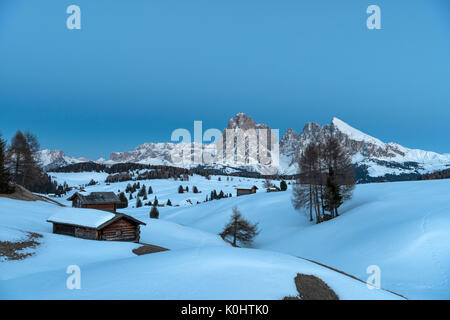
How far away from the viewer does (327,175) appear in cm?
3412

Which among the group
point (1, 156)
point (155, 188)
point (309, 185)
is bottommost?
point (155, 188)

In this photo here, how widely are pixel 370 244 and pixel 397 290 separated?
7.34 metres

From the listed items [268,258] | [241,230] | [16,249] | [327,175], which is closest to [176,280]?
[268,258]

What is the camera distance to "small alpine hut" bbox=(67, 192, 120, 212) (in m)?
41.5

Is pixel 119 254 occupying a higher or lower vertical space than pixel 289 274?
lower

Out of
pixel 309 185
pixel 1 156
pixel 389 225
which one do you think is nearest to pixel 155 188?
pixel 1 156

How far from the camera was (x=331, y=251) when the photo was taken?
25.0 meters

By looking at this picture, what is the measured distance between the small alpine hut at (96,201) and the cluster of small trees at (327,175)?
30748 mm

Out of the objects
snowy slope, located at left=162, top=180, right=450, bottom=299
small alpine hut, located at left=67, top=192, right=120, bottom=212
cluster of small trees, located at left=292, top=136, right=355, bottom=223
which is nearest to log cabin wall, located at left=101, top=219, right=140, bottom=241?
small alpine hut, located at left=67, top=192, right=120, bottom=212

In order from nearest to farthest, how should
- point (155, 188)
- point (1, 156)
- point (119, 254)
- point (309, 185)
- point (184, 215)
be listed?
point (119, 254) → point (309, 185) → point (1, 156) → point (184, 215) → point (155, 188)

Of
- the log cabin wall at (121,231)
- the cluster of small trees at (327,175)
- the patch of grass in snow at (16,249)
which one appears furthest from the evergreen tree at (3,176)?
the cluster of small trees at (327,175)

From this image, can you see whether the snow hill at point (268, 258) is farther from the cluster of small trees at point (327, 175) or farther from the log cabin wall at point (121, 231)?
the log cabin wall at point (121, 231)

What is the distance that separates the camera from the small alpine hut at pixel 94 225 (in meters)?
25.7
